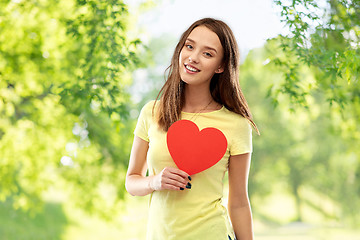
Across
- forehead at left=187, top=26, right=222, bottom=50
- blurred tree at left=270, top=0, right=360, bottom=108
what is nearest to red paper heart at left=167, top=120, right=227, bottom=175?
forehead at left=187, top=26, right=222, bottom=50

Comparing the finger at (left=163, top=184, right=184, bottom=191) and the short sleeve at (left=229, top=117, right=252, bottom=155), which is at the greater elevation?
the short sleeve at (left=229, top=117, right=252, bottom=155)

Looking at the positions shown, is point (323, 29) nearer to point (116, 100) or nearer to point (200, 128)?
point (200, 128)

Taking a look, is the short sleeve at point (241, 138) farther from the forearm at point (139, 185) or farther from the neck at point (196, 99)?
the forearm at point (139, 185)

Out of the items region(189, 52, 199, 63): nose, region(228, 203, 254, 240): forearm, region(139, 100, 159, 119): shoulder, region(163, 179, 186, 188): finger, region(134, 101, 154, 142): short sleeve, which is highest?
region(189, 52, 199, 63): nose

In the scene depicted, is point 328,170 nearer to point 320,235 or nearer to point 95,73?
point 320,235

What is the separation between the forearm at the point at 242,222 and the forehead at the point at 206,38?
56 cm

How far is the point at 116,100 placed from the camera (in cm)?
278

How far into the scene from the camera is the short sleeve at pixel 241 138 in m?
1.41

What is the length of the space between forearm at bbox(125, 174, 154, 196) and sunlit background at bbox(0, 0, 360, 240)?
71cm

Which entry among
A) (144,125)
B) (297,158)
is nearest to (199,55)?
(144,125)

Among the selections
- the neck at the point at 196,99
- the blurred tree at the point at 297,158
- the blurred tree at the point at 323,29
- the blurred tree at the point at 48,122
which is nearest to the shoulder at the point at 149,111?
the neck at the point at 196,99

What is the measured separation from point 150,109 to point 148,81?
38.4ft

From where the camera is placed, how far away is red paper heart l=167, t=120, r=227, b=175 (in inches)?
53.5

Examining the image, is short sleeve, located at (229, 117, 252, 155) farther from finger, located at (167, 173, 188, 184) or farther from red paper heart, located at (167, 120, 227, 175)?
finger, located at (167, 173, 188, 184)
